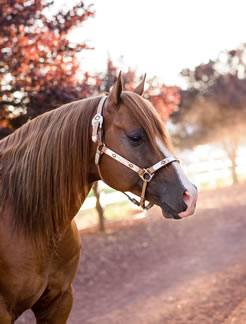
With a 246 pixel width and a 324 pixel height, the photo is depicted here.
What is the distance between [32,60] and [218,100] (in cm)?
1330

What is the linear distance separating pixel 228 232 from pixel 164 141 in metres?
7.52

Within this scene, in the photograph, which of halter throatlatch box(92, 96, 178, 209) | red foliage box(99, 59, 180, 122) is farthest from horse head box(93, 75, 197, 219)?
red foliage box(99, 59, 180, 122)

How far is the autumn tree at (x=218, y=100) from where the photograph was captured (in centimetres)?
1723

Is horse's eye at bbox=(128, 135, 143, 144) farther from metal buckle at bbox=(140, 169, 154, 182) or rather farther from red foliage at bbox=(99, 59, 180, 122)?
red foliage at bbox=(99, 59, 180, 122)

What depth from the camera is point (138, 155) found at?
7.95 feet

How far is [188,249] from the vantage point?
8.37 m

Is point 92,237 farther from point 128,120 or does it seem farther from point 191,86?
point 191,86

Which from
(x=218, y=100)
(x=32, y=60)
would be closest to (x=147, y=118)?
(x=32, y=60)

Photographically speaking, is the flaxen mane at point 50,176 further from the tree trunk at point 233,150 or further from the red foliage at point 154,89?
the tree trunk at point 233,150

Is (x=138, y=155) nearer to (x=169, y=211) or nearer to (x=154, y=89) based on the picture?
(x=169, y=211)

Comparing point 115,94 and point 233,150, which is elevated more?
point 115,94

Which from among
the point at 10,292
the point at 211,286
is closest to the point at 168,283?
the point at 211,286

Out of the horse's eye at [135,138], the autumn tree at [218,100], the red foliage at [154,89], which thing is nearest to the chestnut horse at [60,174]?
the horse's eye at [135,138]

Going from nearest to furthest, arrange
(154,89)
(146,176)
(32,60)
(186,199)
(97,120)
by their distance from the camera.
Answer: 1. (186,199)
2. (146,176)
3. (97,120)
4. (32,60)
5. (154,89)
